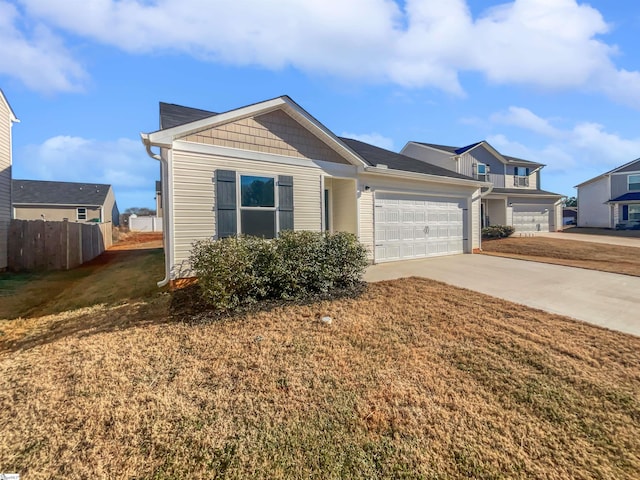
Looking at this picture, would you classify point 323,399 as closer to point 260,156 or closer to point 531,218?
point 260,156

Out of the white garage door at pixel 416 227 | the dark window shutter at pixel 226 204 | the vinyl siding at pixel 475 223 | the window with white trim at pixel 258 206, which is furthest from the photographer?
the vinyl siding at pixel 475 223

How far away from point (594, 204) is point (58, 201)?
164 ft

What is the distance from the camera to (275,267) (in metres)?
5.78

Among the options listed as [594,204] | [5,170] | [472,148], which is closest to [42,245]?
[5,170]

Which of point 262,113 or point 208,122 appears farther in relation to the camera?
point 262,113

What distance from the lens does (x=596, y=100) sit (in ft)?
41.1

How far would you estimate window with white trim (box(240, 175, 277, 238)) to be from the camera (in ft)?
24.5

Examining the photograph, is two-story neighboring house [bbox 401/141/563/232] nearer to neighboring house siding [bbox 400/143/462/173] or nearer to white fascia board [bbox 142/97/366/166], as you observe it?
neighboring house siding [bbox 400/143/462/173]

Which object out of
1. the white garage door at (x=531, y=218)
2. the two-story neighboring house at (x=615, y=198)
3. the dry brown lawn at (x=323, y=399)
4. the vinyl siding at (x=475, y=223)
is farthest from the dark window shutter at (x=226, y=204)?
the two-story neighboring house at (x=615, y=198)

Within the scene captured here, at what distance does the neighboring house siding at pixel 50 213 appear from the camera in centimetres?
2641

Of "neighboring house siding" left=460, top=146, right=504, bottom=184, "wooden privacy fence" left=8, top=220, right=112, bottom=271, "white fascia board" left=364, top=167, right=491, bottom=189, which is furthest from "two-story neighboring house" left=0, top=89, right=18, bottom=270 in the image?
"neighboring house siding" left=460, top=146, right=504, bottom=184

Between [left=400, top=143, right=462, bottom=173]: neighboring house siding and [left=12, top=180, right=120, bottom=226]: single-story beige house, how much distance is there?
29.0 metres

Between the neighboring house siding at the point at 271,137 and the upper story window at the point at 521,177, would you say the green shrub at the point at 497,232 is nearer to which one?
the upper story window at the point at 521,177

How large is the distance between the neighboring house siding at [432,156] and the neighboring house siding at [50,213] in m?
29.1
